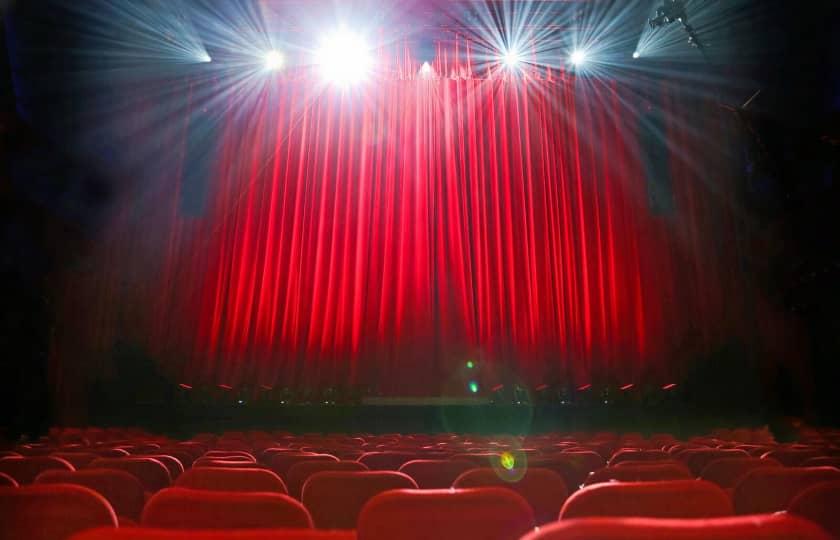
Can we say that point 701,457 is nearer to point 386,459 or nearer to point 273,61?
point 386,459

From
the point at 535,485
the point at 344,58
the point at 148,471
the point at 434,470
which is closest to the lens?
the point at 535,485

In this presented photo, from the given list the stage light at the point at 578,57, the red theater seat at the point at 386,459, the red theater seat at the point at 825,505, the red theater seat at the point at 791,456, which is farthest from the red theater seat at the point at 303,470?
the stage light at the point at 578,57

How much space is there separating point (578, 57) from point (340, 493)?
10.6m

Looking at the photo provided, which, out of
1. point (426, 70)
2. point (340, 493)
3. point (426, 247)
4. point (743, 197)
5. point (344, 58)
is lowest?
point (340, 493)

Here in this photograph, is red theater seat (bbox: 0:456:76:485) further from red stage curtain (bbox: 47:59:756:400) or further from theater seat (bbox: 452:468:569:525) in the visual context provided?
red stage curtain (bbox: 47:59:756:400)

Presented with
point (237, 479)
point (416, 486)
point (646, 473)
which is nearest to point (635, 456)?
point (646, 473)

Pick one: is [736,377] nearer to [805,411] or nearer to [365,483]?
[805,411]

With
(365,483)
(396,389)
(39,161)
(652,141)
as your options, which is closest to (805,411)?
(652,141)

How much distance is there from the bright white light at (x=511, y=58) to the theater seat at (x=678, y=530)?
35.8 ft

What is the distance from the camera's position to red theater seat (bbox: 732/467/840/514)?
170cm

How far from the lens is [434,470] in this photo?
223 centimetres

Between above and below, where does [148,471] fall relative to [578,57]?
below

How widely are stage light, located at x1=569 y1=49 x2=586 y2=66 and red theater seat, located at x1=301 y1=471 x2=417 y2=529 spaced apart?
10481mm

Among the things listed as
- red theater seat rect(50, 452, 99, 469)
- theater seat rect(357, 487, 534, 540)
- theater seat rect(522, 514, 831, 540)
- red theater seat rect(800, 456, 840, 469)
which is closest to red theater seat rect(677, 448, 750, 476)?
red theater seat rect(800, 456, 840, 469)
